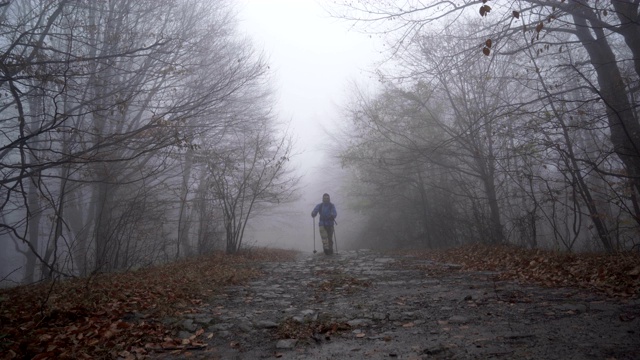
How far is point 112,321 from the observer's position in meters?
4.26

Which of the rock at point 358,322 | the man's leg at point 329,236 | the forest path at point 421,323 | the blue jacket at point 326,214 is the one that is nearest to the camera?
the forest path at point 421,323

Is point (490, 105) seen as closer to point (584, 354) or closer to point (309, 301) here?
point (309, 301)

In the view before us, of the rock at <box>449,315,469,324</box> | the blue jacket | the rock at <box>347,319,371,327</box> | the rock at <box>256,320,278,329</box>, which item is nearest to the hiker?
the blue jacket

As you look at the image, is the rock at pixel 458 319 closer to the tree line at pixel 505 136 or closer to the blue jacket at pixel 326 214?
the tree line at pixel 505 136

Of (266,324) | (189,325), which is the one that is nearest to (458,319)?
(266,324)

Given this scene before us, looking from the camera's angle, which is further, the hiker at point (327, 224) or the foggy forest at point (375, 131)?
the hiker at point (327, 224)

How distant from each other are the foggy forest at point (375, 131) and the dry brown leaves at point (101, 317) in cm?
165

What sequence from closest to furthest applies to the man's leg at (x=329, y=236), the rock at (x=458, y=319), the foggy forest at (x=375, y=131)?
the rock at (x=458, y=319)
the foggy forest at (x=375, y=131)
the man's leg at (x=329, y=236)

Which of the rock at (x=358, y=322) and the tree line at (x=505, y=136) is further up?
the tree line at (x=505, y=136)

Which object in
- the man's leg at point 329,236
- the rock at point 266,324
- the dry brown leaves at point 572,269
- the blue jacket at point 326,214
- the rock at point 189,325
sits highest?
the blue jacket at point 326,214

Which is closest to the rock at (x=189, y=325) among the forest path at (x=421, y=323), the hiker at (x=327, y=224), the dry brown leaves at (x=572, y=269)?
the forest path at (x=421, y=323)

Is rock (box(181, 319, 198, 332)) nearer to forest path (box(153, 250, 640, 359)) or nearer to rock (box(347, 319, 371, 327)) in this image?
forest path (box(153, 250, 640, 359))

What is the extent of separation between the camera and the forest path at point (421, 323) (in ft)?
10.2

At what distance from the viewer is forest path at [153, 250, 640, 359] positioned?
10.2 feet
